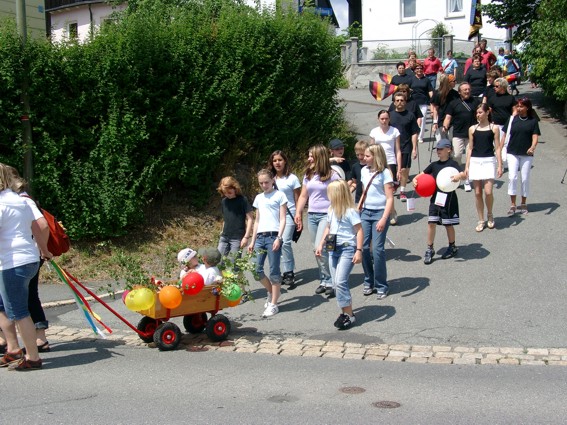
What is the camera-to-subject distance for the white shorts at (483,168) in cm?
1176

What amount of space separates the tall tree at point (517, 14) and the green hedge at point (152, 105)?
829cm

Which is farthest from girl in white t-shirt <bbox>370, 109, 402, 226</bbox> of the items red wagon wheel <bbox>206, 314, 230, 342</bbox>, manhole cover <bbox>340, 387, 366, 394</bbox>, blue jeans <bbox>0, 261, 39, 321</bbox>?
blue jeans <bbox>0, 261, 39, 321</bbox>

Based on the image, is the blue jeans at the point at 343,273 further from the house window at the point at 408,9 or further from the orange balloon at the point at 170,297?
the house window at the point at 408,9

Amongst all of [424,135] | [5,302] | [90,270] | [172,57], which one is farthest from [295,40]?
[5,302]

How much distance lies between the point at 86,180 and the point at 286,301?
4314 mm

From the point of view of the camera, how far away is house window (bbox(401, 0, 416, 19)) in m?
33.9

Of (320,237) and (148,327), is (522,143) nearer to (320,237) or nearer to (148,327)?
(320,237)

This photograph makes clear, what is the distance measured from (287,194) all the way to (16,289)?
4.33 meters

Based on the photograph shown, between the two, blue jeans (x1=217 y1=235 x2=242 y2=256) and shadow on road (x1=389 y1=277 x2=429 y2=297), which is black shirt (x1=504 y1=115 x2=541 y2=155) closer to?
shadow on road (x1=389 y1=277 x2=429 y2=297)

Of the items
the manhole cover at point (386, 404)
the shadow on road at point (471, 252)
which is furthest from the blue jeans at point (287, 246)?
the manhole cover at point (386, 404)

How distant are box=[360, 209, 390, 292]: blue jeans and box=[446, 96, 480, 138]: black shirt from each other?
16.8 ft

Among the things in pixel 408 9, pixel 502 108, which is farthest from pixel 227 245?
pixel 408 9

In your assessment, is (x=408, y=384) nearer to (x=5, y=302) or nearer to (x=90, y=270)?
(x=5, y=302)

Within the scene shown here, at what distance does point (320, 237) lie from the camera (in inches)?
388
